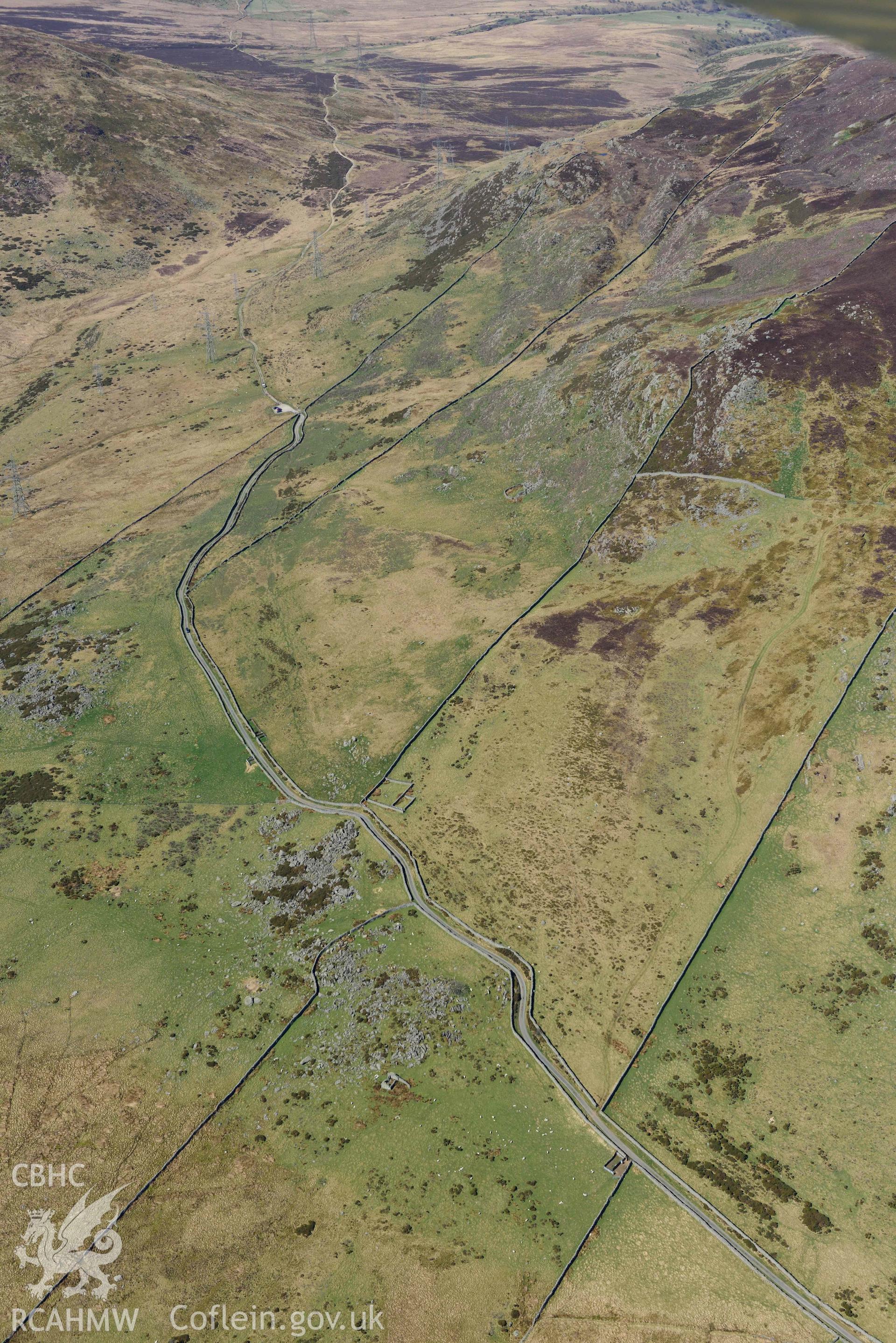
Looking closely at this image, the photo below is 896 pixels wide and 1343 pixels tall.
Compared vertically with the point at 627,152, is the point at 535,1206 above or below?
below

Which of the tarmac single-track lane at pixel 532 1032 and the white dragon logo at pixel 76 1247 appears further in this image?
the white dragon logo at pixel 76 1247

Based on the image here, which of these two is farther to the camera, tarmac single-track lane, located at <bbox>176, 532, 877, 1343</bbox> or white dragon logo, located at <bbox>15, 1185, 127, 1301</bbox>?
white dragon logo, located at <bbox>15, 1185, 127, 1301</bbox>

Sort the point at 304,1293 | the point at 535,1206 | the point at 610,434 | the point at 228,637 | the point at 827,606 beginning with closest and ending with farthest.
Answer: the point at 304,1293
the point at 535,1206
the point at 827,606
the point at 228,637
the point at 610,434

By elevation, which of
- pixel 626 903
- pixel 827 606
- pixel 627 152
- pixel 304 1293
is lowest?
pixel 304 1293

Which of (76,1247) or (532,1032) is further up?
(532,1032)

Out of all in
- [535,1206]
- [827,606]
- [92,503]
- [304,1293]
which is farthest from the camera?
[92,503]

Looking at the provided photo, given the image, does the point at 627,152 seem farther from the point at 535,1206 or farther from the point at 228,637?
the point at 535,1206

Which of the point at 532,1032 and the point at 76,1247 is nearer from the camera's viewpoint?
the point at 76,1247

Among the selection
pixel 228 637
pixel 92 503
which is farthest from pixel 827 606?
pixel 92 503
